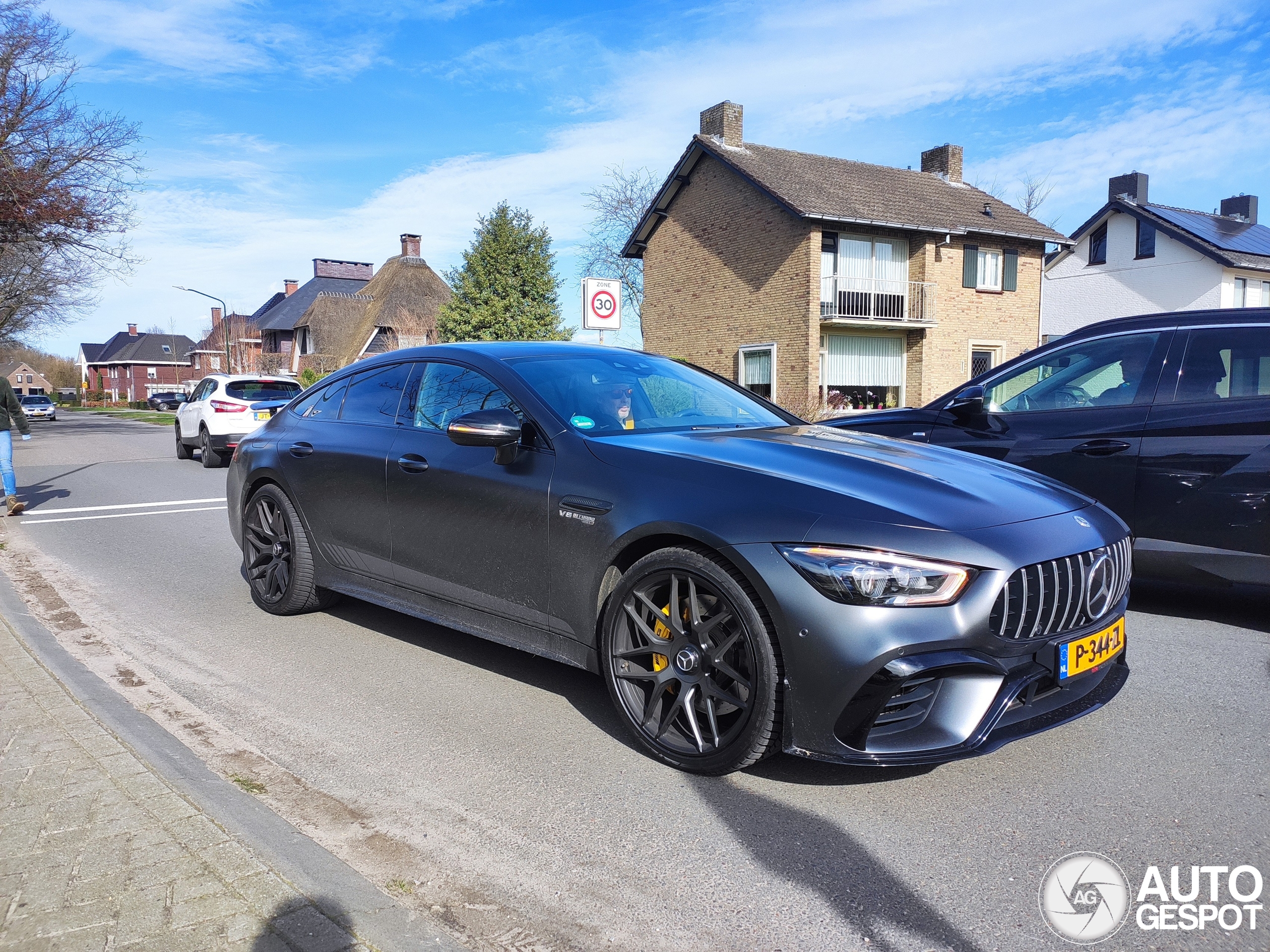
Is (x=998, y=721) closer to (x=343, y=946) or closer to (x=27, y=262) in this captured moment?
(x=343, y=946)

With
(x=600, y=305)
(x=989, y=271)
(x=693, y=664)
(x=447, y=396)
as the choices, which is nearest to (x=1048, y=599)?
(x=693, y=664)

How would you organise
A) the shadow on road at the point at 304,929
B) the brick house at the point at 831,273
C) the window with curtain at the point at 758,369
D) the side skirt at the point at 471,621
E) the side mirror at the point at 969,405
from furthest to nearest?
the window with curtain at the point at 758,369 → the brick house at the point at 831,273 → the side mirror at the point at 969,405 → the side skirt at the point at 471,621 → the shadow on road at the point at 304,929

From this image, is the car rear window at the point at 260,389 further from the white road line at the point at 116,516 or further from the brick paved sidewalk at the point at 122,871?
the brick paved sidewalk at the point at 122,871

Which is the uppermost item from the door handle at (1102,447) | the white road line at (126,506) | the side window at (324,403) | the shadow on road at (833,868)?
the side window at (324,403)

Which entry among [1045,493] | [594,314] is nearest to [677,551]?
[1045,493]

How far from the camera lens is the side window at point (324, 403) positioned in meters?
5.40

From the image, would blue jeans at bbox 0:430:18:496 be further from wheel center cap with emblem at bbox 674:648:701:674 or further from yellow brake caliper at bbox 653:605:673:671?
wheel center cap with emblem at bbox 674:648:701:674

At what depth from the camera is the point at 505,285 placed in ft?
125

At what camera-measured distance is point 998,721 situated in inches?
114

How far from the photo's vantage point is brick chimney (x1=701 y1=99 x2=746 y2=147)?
29.7 metres

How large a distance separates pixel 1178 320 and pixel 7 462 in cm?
1145

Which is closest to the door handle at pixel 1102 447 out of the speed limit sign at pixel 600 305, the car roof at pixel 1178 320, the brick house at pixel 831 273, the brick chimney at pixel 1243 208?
the car roof at pixel 1178 320

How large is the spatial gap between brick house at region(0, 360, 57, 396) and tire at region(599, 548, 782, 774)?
15124 cm

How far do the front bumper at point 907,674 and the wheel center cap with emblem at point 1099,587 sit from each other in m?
0.29
